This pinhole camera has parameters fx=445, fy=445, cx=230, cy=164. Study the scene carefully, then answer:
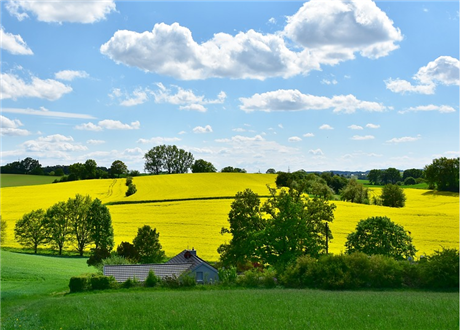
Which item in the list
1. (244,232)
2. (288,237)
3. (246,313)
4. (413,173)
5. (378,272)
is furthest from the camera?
(413,173)

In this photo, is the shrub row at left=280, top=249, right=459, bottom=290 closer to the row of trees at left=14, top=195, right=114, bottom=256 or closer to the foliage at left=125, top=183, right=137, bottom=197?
the row of trees at left=14, top=195, right=114, bottom=256

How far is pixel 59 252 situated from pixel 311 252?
3450 cm

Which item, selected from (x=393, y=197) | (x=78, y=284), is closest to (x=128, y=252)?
(x=78, y=284)

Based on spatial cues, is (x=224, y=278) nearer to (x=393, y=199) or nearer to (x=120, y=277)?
(x=120, y=277)

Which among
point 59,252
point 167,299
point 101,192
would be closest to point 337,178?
point 101,192

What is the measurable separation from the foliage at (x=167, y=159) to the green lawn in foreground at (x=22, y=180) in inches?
1085

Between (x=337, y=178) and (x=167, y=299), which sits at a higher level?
(x=337, y=178)

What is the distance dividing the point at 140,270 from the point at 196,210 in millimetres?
37999

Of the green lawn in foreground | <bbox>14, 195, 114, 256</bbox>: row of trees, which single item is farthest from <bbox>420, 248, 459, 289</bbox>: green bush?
the green lawn in foreground

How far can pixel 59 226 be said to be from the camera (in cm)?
5550

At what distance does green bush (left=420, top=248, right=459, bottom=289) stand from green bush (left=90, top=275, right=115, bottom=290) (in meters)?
20.2

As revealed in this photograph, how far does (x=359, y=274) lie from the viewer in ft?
86.8

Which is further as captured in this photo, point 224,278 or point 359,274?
point 224,278

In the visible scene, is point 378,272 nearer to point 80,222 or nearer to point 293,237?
point 293,237
